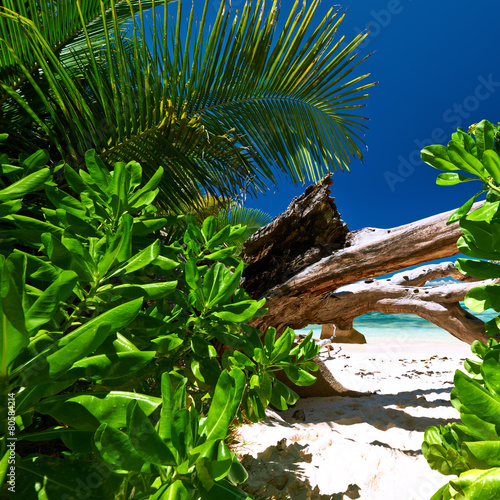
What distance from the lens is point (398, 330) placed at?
16.6 metres

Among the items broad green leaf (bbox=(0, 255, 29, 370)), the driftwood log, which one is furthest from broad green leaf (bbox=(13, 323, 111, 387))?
the driftwood log

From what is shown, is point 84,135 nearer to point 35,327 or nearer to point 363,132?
point 35,327

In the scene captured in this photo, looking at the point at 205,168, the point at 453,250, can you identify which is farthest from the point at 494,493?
the point at 453,250

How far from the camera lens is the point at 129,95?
1.46m

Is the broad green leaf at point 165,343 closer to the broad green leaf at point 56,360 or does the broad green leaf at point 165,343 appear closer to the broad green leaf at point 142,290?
the broad green leaf at point 142,290

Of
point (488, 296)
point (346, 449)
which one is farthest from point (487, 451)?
point (346, 449)

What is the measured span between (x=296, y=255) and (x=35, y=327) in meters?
2.82

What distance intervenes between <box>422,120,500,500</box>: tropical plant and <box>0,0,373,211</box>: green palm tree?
1.42 metres

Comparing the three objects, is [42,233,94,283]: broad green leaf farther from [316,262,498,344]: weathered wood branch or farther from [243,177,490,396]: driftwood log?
[316,262,498,344]: weathered wood branch

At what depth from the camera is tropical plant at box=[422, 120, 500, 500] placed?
0.31 meters

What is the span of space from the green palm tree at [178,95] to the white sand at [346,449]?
63.6 inches

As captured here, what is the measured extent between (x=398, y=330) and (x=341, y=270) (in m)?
16.5

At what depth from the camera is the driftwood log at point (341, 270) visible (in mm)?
2455

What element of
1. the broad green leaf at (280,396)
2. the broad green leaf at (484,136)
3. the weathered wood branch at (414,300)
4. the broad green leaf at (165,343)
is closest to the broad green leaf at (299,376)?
the broad green leaf at (280,396)
